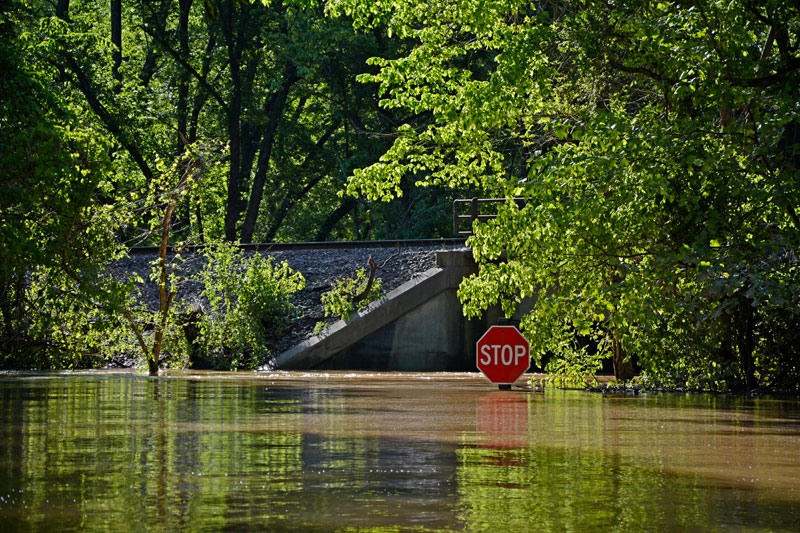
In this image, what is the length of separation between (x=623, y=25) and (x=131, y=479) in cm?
1143

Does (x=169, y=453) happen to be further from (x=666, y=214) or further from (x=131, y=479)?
(x=666, y=214)

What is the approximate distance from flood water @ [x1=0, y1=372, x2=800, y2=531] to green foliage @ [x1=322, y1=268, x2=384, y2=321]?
1313 cm

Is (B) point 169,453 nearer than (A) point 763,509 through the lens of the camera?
No

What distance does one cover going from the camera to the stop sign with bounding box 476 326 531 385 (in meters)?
15.2

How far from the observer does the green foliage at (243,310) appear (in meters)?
23.9

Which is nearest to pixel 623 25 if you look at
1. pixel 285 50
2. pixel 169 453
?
pixel 169 453

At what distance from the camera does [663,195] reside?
13531 mm

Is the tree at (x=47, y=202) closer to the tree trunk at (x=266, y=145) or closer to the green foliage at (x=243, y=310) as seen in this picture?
the green foliage at (x=243, y=310)

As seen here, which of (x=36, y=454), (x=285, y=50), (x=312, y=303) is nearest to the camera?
(x=36, y=454)

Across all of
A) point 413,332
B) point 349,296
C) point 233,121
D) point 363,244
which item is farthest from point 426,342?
point 233,121

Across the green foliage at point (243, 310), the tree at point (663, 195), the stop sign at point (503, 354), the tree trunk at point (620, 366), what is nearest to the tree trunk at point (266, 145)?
the green foliage at point (243, 310)

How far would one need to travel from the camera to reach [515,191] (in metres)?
15.0

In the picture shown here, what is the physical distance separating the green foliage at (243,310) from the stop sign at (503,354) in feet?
30.6

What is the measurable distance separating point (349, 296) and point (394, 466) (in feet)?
64.2
